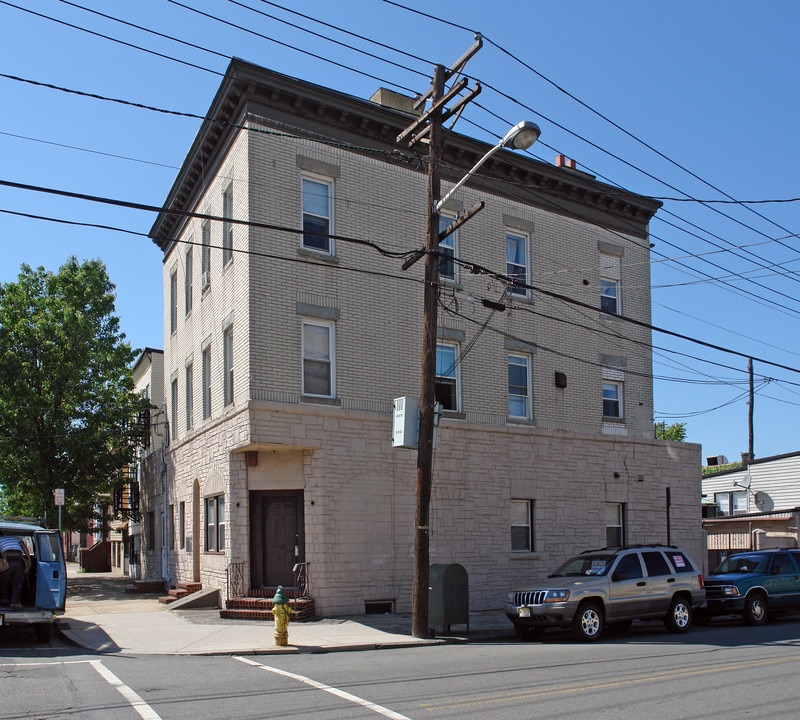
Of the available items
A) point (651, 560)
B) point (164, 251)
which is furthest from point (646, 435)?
point (164, 251)

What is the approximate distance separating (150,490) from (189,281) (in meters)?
8.51

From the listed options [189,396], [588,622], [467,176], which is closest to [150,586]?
[189,396]

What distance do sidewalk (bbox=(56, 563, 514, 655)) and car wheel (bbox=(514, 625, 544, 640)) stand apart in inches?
15.7

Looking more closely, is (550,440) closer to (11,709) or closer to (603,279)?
(603,279)

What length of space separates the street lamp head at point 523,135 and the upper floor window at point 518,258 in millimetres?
9104

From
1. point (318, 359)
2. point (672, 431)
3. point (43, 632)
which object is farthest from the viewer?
point (672, 431)

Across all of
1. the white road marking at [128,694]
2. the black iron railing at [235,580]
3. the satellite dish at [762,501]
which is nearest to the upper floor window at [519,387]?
the black iron railing at [235,580]

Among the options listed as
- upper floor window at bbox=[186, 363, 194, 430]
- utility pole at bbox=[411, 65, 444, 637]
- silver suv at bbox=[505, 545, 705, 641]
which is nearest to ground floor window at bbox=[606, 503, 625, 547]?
silver suv at bbox=[505, 545, 705, 641]

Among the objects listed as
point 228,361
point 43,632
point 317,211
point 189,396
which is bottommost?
point 43,632

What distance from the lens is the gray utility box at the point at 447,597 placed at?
51.4ft

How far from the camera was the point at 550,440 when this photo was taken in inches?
880

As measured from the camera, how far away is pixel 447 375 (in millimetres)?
20906

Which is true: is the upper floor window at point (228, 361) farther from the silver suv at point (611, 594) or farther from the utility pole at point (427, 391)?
the silver suv at point (611, 594)

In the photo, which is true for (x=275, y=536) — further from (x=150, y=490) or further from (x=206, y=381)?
(x=150, y=490)
